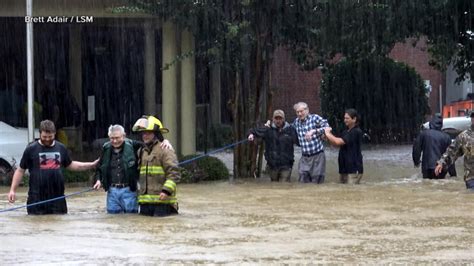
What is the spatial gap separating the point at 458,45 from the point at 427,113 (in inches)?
359

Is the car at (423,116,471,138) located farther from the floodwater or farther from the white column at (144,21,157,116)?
the floodwater

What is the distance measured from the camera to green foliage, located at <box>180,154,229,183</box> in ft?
61.7

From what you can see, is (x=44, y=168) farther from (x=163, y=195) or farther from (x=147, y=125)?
(x=163, y=195)

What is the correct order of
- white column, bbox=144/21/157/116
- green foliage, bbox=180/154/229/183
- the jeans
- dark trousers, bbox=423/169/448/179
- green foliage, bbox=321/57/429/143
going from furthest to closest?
green foliage, bbox=321/57/429/143, white column, bbox=144/21/157/116, green foliage, bbox=180/154/229/183, dark trousers, bbox=423/169/448/179, the jeans

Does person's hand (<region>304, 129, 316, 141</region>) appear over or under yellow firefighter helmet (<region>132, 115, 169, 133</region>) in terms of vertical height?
under

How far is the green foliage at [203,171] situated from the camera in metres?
18.8

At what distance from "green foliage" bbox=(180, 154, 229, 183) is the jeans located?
18.4ft

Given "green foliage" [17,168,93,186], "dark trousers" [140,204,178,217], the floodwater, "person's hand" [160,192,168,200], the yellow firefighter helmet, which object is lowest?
the floodwater

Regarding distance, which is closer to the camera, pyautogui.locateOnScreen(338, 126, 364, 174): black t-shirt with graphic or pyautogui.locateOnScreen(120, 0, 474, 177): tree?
pyautogui.locateOnScreen(338, 126, 364, 174): black t-shirt with graphic

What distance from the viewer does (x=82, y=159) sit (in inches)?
902

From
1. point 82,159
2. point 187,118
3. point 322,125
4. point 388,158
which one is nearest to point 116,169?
point 322,125

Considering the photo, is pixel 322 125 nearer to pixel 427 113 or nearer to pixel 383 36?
pixel 383 36


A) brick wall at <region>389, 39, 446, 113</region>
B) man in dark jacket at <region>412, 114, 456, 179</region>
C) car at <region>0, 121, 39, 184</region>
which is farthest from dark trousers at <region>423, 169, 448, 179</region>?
brick wall at <region>389, 39, 446, 113</region>

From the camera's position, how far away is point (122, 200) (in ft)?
42.8
